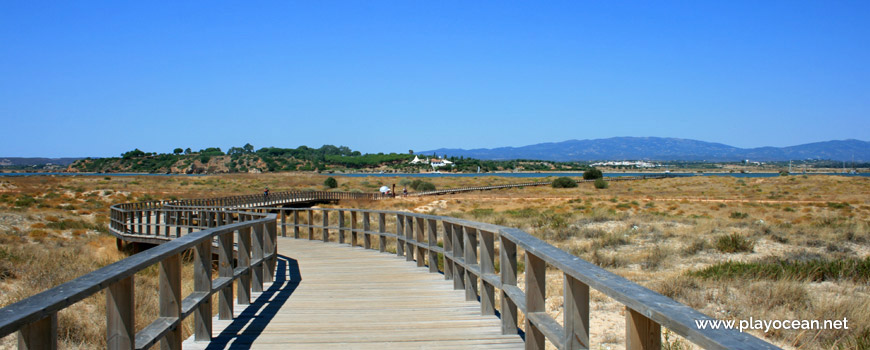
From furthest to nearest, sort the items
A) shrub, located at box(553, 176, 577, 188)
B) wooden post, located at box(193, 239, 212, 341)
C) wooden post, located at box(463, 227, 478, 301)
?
1. shrub, located at box(553, 176, 577, 188)
2. wooden post, located at box(463, 227, 478, 301)
3. wooden post, located at box(193, 239, 212, 341)

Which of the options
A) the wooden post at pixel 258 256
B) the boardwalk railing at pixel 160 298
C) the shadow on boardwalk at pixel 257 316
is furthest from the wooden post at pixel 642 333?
the wooden post at pixel 258 256

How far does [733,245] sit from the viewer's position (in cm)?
1719

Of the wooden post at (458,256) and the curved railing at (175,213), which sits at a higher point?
the wooden post at (458,256)

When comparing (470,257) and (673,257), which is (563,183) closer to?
(673,257)

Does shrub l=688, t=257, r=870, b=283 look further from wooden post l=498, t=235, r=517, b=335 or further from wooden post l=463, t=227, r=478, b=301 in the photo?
wooden post l=498, t=235, r=517, b=335

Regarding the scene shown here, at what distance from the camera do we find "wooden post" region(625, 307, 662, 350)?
2.79m

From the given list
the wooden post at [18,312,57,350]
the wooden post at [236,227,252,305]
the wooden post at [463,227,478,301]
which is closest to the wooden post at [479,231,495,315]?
the wooden post at [463,227,478,301]

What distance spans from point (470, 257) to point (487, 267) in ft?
3.40

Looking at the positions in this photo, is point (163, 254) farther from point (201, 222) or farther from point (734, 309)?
point (201, 222)

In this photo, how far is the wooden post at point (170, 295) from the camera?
467 centimetres

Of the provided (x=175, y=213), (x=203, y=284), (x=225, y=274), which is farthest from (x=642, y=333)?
(x=175, y=213)

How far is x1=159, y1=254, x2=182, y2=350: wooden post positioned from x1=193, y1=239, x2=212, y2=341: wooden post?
81 centimetres

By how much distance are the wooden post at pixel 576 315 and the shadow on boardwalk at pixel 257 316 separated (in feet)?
10.5

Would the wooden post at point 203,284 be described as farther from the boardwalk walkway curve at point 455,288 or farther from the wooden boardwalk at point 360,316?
the wooden boardwalk at point 360,316
